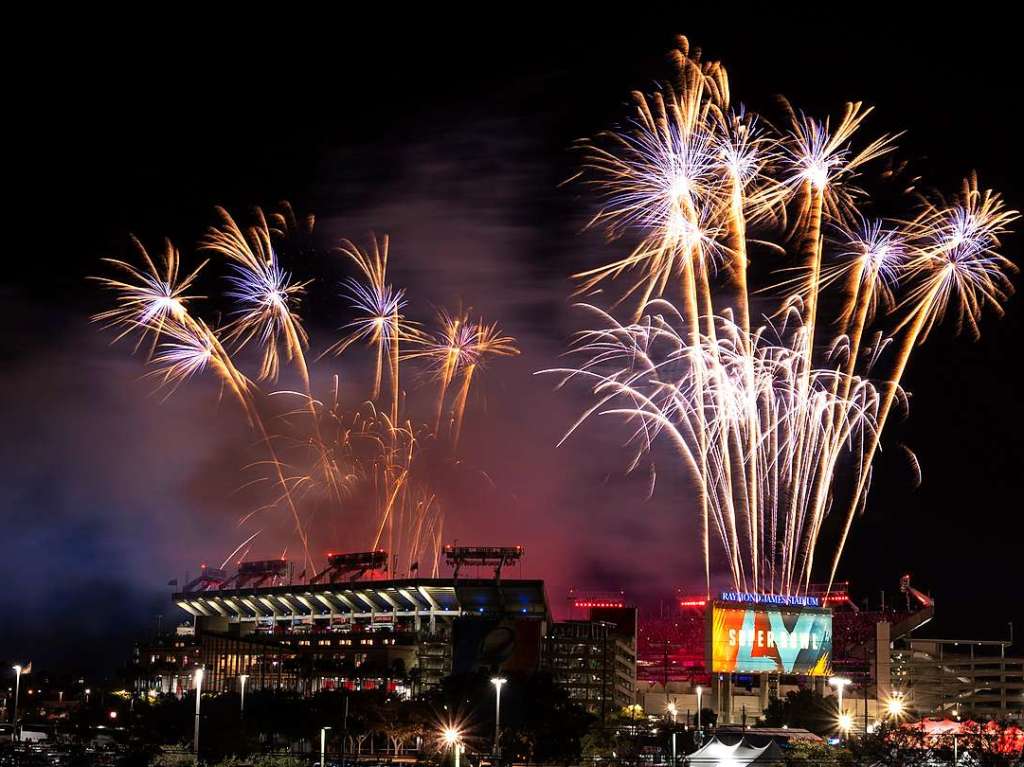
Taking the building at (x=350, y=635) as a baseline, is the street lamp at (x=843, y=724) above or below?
below

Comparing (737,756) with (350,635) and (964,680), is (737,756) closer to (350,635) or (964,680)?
(350,635)

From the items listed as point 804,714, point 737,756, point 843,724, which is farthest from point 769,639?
point 737,756

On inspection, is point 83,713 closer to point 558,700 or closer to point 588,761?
point 558,700

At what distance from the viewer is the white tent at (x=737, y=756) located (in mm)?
55031

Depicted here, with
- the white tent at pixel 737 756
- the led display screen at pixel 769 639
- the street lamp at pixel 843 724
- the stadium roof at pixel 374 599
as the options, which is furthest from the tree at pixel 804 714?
the white tent at pixel 737 756

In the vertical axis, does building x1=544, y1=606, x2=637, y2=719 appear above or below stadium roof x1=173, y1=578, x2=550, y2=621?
below

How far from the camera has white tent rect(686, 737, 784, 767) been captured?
55031mm

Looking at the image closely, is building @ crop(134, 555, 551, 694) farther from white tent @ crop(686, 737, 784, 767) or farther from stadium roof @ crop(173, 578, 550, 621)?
white tent @ crop(686, 737, 784, 767)

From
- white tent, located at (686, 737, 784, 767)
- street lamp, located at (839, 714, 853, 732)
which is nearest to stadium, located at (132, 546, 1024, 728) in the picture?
street lamp, located at (839, 714, 853, 732)

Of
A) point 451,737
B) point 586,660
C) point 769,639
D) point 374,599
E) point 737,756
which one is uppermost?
point 374,599

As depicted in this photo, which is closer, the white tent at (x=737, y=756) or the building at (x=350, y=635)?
the white tent at (x=737, y=756)

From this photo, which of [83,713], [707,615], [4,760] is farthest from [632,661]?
[4,760]

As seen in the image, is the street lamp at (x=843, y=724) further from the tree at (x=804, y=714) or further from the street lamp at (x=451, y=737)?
the tree at (x=804, y=714)

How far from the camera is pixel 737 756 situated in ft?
184
